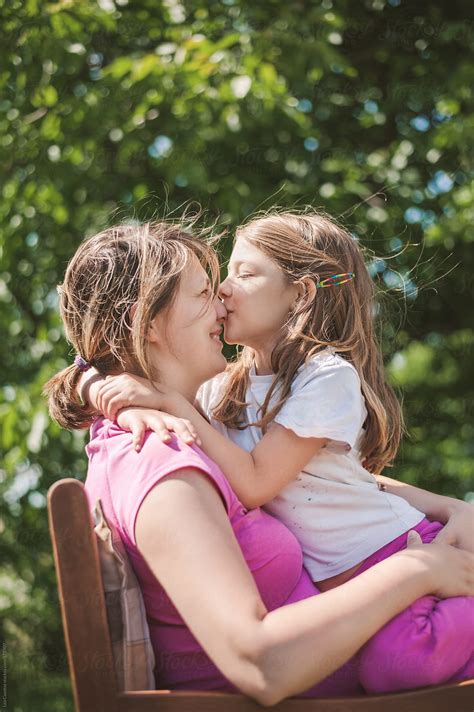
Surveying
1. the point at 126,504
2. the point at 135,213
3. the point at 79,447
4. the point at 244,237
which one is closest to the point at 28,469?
the point at 79,447

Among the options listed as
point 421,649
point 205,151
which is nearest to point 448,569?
point 421,649

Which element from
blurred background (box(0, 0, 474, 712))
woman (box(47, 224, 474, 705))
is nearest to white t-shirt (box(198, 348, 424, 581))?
woman (box(47, 224, 474, 705))

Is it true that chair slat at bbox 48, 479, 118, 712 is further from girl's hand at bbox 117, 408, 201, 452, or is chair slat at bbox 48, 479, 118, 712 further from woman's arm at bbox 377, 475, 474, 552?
woman's arm at bbox 377, 475, 474, 552

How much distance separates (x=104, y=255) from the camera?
1937 mm

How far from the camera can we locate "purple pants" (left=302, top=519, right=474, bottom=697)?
5.39 feet

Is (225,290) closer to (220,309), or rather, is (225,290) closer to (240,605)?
(220,309)

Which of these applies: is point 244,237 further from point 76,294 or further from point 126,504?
point 126,504

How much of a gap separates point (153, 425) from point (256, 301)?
2.00 feet

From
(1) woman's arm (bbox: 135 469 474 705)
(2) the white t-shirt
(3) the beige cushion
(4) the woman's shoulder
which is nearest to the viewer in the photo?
(1) woman's arm (bbox: 135 469 474 705)

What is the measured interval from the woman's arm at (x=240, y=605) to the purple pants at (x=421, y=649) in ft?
0.24

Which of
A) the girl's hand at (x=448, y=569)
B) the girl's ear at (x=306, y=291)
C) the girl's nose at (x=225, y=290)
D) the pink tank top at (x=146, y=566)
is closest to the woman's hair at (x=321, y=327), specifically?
the girl's ear at (x=306, y=291)

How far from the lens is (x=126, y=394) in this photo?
186cm

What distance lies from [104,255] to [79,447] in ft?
6.89

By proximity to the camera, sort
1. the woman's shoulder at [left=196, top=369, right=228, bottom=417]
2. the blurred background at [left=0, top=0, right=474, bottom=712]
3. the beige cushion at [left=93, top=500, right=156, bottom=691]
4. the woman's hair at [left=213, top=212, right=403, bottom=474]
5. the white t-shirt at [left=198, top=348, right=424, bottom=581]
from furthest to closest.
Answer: the blurred background at [left=0, top=0, right=474, bottom=712] → the woman's shoulder at [left=196, top=369, right=228, bottom=417] → the woman's hair at [left=213, top=212, right=403, bottom=474] → the white t-shirt at [left=198, top=348, right=424, bottom=581] → the beige cushion at [left=93, top=500, right=156, bottom=691]
